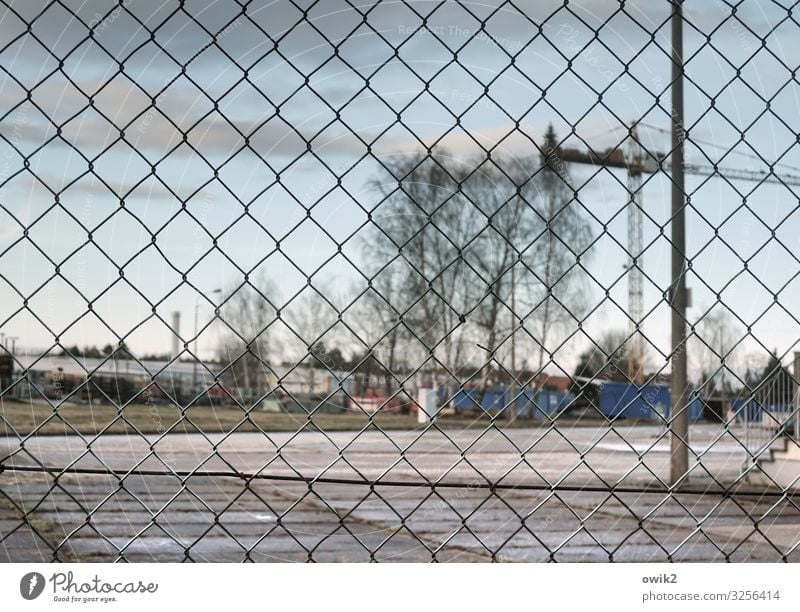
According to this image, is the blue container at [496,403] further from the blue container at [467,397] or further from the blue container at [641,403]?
the blue container at [641,403]

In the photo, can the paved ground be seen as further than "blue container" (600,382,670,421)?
Yes

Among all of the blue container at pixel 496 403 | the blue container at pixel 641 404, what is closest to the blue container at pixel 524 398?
the blue container at pixel 496 403

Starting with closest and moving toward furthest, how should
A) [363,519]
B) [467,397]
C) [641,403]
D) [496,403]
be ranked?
[467,397], [641,403], [496,403], [363,519]

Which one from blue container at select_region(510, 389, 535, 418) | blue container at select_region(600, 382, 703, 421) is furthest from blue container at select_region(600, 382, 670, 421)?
blue container at select_region(510, 389, 535, 418)

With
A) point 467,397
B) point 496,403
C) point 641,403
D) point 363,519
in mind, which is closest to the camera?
point 467,397

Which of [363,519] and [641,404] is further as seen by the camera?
[363,519]

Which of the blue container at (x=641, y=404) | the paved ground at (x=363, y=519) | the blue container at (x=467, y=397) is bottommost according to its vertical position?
the paved ground at (x=363, y=519)

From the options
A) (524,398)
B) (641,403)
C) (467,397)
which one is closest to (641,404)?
(641,403)

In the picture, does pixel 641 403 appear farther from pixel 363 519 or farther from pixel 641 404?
pixel 363 519

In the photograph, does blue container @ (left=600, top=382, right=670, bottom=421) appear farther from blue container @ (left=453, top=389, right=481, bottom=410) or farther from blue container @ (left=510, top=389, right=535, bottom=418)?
blue container @ (left=453, top=389, right=481, bottom=410)

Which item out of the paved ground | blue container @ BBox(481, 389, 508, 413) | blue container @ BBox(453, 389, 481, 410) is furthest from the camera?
the paved ground

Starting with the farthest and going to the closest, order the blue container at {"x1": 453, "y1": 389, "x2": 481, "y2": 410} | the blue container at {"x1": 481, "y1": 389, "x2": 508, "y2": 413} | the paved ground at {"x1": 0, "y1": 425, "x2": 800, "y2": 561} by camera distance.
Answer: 1. the paved ground at {"x1": 0, "y1": 425, "x2": 800, "y2": 561}
2. the blue container at {"x1": 481, "y1": 389, "x2": 508, "y2": 413}
3. the blue container at {"x1": 453, "y1": 389, "x2": 481, "y2": 410}

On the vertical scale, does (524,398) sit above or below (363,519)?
above

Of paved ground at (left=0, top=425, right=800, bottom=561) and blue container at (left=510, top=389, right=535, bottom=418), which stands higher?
blue container at (left=510, top=389, right=535, bottom=418)
